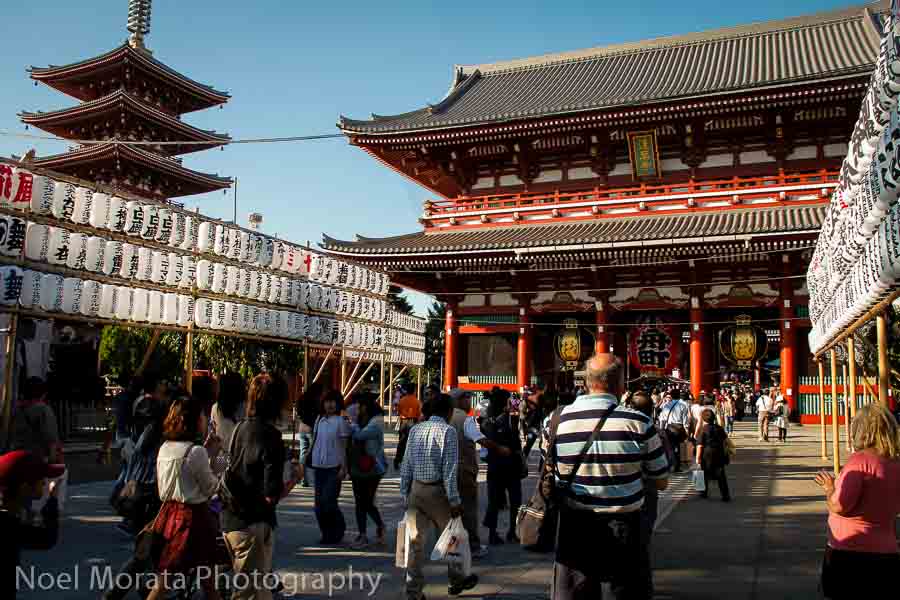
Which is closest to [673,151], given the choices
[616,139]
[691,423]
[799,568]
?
[616,139]

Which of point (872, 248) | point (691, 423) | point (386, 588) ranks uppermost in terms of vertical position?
point (872, 248)

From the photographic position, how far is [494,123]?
21.7m

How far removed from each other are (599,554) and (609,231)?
17348 millimetres

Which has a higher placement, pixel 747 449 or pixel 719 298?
pixel 719 298

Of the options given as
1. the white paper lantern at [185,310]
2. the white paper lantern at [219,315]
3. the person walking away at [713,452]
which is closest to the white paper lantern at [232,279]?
the white paper lantern at [219,315]

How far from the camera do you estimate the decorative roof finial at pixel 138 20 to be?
35284 millimetres

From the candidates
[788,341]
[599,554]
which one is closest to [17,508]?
[599,554]

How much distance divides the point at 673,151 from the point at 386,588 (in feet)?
59.6

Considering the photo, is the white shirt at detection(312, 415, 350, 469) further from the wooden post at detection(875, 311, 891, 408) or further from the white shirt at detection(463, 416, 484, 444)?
the wooden post at detection(875, 311, 891, 408)

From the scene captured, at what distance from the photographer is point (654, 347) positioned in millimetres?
22844

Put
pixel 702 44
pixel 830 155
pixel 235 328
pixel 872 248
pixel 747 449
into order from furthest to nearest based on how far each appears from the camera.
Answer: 1. pixel 702 44
2. pixel 830 155
3. pixel 747 449
4. pixel 235 328
5. pixel 872 248

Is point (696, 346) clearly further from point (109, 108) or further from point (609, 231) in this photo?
point (109, 108)

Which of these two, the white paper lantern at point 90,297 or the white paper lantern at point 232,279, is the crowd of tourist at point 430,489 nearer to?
the white paper lantern at point 90,297

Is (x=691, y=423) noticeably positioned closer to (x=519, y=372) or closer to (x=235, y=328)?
(x=235, y=328)
